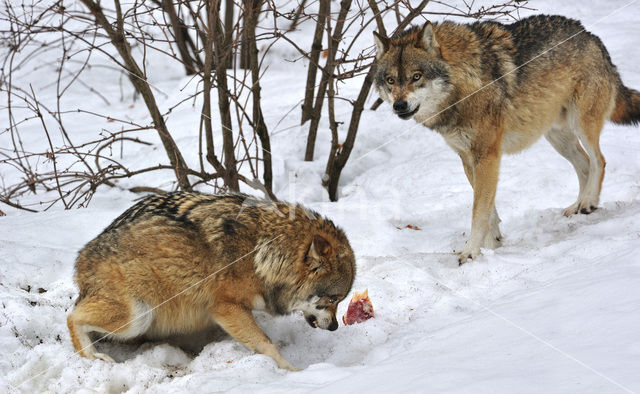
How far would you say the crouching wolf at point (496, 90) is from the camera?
5.47 meters

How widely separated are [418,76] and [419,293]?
6.48 feet

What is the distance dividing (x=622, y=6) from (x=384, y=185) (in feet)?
23.9

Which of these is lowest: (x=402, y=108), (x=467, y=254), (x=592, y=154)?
(x=467, y=254)

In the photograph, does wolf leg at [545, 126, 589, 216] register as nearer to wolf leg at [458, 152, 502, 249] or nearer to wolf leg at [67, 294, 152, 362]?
wolf leg at [458, 152, 502, 249]

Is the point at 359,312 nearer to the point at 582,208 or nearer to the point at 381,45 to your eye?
the point at 381,45

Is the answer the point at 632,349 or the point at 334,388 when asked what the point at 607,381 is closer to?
the point at 632,349

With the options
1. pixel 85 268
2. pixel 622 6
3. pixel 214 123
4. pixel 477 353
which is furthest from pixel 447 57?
pixel 622 6

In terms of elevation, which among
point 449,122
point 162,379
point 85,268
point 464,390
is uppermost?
point 449,122

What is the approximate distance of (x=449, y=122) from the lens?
5.58m

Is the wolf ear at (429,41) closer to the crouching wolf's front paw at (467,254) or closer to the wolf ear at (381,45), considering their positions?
the wolf ear at (381,45)

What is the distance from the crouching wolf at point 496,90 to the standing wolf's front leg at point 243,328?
7.04ft

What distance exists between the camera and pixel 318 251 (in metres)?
4.14

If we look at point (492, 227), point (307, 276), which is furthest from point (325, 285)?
point (492, 227)

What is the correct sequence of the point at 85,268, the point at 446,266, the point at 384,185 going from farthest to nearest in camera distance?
the point at 384,185 → the point at 446,266 → the point at 85,268
